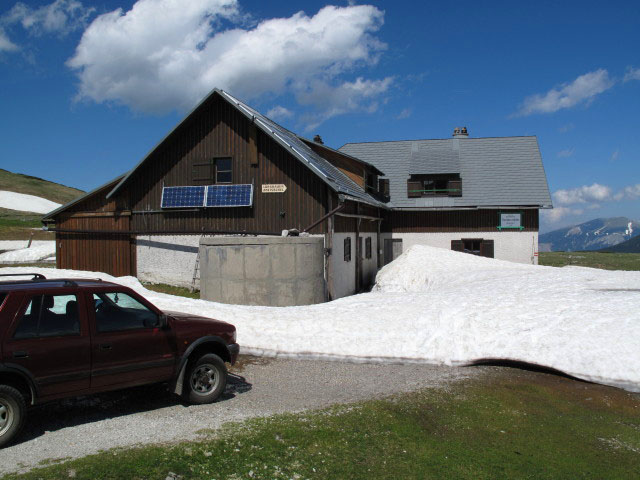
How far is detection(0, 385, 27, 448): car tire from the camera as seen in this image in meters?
6.10

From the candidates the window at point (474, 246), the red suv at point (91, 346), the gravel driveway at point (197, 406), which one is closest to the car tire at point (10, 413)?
the red suv at point (91, 346)

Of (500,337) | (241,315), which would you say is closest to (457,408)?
(500,337)

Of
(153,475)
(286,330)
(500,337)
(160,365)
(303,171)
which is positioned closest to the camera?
(153,475)

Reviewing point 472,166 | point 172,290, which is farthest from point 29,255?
point 472,166

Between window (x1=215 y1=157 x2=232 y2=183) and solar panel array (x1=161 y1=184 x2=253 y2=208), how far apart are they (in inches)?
19.5

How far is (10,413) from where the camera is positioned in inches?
243

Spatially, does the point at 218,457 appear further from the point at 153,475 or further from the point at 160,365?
the point at 160,365

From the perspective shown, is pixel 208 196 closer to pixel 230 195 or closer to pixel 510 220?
pixel 230 195

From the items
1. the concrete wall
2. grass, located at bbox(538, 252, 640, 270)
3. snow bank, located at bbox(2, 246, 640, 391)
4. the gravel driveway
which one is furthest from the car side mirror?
grass, located at bbox(538, 252, 640, 270)

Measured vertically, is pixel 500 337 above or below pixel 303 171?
below

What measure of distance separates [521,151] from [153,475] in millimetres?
32698

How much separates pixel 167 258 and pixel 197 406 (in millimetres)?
15692

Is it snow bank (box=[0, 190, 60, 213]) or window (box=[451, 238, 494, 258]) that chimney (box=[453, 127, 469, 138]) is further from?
snow bank (box=[0, 190, 60, 213])

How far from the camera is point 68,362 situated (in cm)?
664
